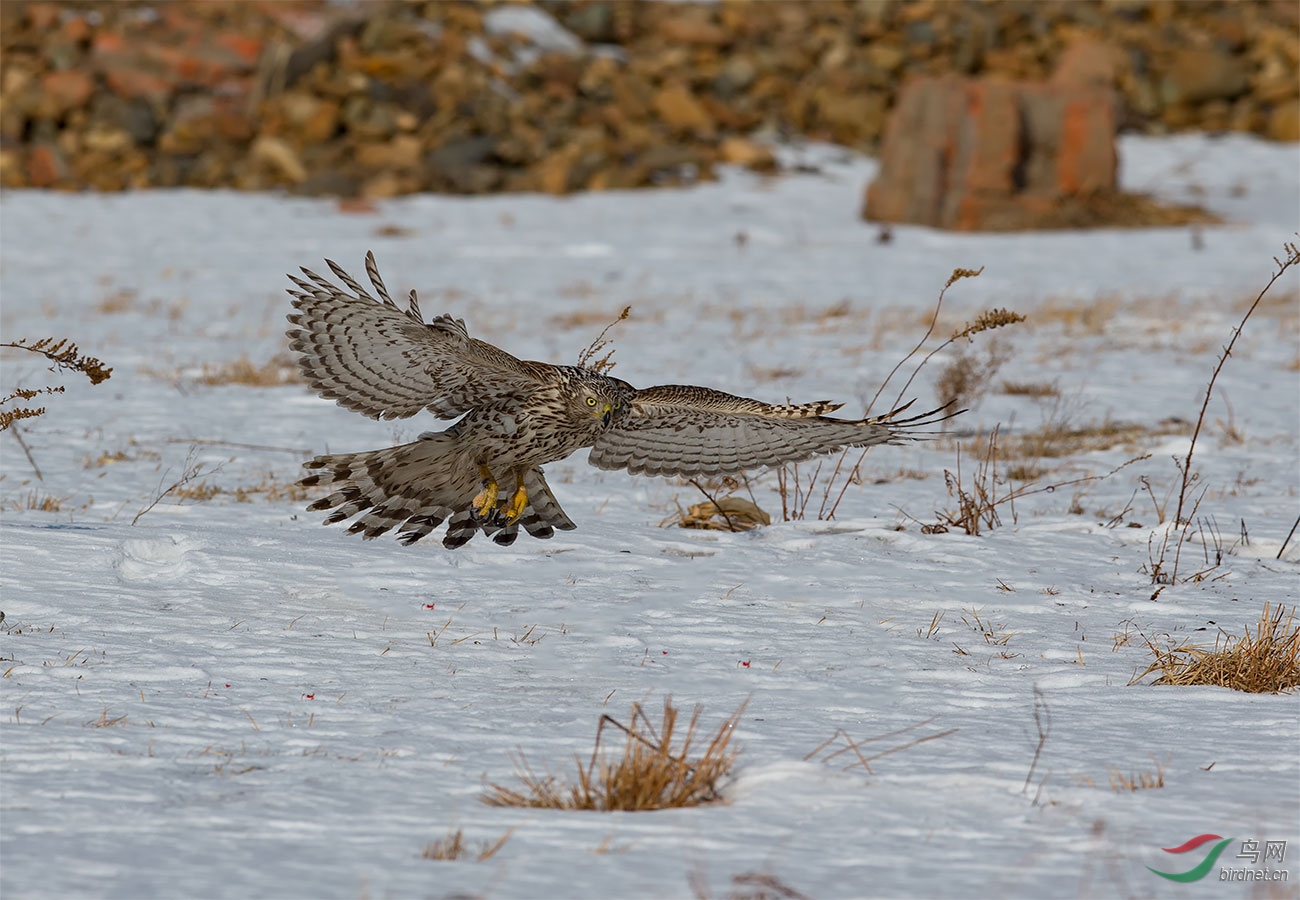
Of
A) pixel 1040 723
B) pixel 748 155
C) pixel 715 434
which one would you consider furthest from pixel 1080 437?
pixel 748 155

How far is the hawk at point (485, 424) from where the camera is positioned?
5734 mm

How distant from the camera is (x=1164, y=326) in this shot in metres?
14.2

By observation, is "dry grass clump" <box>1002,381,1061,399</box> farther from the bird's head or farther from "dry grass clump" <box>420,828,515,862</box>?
"dry grass clump" <box>420,828,515,862</box>

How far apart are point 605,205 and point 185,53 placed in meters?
9.29

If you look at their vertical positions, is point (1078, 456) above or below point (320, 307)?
below

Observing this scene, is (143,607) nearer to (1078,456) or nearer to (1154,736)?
(1154,736)

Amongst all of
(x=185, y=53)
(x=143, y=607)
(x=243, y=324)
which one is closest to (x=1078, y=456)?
(x=143, y=607)

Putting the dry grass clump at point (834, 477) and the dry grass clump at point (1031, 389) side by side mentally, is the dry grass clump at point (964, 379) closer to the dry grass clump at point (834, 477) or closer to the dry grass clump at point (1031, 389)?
the dry grass clump at point (1031, 389)

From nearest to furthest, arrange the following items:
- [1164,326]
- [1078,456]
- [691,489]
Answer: [691,489]
[1078,456]
[1164,326]

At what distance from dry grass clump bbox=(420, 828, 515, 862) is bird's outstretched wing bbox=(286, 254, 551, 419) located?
262 centimetres

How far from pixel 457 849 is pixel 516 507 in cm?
321

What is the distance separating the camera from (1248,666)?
191 inches

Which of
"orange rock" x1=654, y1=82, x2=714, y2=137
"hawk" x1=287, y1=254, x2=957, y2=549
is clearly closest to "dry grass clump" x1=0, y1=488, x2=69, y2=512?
"hawk" x1=287, y1=254, x2=957, y2=549

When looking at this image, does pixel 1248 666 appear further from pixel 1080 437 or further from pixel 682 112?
pixel 682 112
